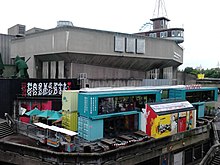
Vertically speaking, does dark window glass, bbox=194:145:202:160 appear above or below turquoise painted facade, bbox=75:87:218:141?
below

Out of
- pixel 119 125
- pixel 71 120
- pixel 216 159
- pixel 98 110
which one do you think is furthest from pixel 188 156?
pixel 71 120

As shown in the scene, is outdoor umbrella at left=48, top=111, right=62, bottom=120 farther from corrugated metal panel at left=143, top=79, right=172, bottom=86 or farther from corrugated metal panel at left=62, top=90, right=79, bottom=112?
corrugated metal panel at left=143, top=79, right=172, bottom=86

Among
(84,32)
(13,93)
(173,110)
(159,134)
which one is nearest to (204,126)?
(173,110)

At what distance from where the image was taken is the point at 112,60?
93.9 feet

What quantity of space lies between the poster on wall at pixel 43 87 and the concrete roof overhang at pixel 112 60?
369 centimetres

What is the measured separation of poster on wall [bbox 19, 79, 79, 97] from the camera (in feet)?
74.6

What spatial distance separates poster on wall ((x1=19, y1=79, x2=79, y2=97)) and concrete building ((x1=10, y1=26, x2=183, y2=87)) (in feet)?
9.09

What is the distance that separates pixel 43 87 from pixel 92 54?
6795 millimetres

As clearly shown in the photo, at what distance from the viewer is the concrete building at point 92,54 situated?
2541 centimetres

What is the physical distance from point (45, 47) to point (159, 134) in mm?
17077

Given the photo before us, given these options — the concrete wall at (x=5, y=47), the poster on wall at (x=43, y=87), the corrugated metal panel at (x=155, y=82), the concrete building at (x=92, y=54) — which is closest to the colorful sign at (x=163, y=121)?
the poster on wall at (x=43, y=87)

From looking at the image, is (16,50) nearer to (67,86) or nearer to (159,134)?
(67,86)

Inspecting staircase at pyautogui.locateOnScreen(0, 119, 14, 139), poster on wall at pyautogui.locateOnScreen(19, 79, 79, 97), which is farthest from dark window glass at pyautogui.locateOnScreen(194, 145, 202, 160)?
staircase at pyautogui.locateOnScreen(0, 119, 14, 139)

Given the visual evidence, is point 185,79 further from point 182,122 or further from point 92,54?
point 182,122
